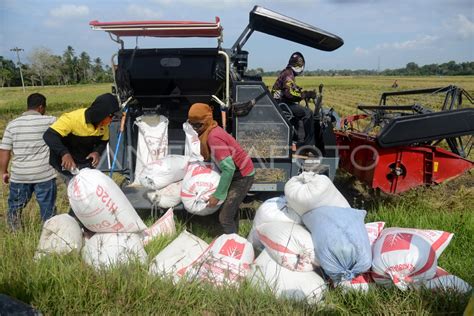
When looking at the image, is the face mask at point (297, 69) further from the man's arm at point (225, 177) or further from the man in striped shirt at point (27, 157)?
the man in striped shirt at point (27, 157)

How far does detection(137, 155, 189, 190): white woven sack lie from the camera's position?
14.0ft

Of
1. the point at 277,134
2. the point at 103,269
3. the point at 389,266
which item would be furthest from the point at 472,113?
the point at 103,269

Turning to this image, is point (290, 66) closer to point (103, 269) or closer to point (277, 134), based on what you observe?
point (277, 134)

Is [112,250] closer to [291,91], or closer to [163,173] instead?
[163,173]

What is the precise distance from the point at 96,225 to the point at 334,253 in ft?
6.19

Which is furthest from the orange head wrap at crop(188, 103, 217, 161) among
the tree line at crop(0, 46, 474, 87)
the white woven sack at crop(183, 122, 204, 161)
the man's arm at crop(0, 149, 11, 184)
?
the tree line at crop(0, 46, 474, 87)

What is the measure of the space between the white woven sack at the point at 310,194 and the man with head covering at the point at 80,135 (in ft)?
6.09

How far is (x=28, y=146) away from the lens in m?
3.94

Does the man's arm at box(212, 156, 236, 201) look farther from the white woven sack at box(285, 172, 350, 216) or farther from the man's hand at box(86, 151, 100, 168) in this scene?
the man's hand at box(86, 151, 100, 168)

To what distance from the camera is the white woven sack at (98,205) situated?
10.6 feet

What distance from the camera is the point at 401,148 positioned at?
4.22 m

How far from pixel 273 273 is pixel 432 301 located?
3.24ft

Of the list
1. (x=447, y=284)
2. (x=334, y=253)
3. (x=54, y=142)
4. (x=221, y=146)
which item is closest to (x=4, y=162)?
(x=54, y=142)

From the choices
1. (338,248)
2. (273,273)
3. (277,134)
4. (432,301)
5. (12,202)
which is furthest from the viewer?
(277,134)
